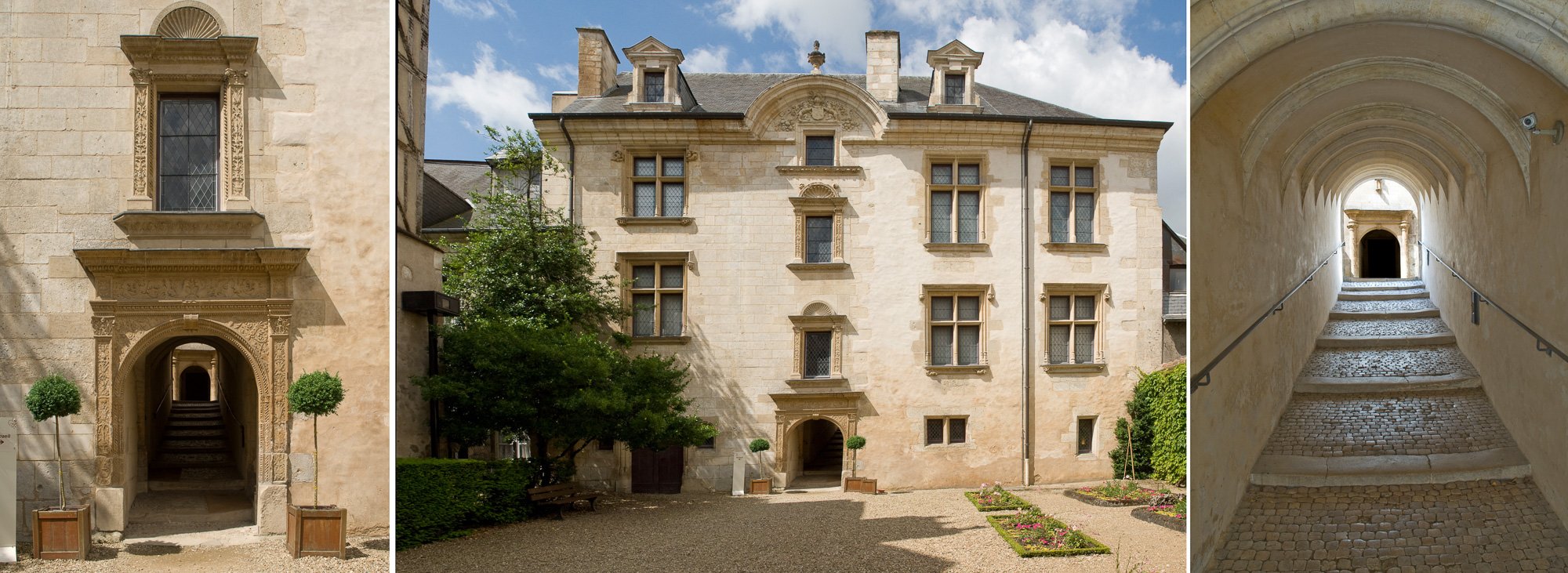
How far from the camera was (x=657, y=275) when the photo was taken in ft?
17.8

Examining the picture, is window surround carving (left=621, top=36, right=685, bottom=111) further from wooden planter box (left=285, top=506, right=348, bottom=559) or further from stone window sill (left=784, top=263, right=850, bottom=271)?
wooden planter box (left=285, top=506, right=348, bottom=559)

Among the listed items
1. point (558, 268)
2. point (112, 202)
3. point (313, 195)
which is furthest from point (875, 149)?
point (112, 202)

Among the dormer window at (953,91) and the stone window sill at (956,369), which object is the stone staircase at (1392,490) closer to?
the stone window sill at (956,369)

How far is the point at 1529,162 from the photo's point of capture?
16.6ft

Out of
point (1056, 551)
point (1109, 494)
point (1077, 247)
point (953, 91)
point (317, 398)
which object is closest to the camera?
point (317, 398)

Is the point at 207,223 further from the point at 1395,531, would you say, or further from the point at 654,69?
the point at 1395,531

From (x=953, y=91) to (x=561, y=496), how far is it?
495 cm

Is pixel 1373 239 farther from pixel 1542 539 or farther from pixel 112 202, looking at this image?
pixel 112 202

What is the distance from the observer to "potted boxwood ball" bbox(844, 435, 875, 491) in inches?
231

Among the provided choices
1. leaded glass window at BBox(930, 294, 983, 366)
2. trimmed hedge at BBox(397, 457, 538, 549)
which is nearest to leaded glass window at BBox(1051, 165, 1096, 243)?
leaded glass window at BBox(930, 294, 983, 366)

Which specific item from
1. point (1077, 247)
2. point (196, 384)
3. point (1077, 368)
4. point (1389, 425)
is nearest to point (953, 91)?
point (1077, 247)

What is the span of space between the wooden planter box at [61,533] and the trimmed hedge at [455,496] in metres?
1.97

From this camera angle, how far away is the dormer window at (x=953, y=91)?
5.99 meters

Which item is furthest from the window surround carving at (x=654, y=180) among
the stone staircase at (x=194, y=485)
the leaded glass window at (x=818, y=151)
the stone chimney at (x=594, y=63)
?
the stone staircase at (x=194, y=485)
